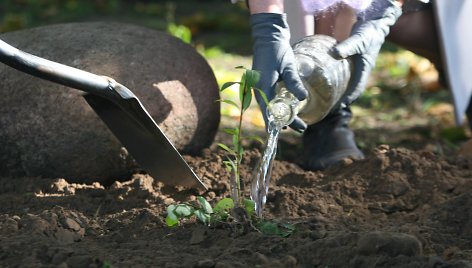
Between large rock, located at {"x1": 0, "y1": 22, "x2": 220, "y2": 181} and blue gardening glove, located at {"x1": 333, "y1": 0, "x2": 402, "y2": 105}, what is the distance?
1.76 feet

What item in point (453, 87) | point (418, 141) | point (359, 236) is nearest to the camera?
point (359, 236)

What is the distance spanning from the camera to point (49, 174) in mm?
2975

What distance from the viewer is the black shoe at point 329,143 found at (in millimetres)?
3416

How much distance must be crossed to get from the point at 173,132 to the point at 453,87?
118 cm

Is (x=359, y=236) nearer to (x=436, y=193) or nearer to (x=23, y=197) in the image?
(x=436, y=193)

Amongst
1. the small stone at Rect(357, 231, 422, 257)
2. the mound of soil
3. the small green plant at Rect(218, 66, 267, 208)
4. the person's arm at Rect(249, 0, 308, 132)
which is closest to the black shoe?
the mound of soil

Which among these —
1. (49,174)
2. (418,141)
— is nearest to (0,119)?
(49,174)

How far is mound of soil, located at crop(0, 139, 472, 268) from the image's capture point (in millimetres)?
2111

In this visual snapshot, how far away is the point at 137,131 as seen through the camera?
2.77 metres

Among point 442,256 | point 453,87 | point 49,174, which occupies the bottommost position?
point 442,256

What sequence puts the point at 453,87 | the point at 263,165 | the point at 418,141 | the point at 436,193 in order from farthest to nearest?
the point at 418,141
the point at 453,87
the point at 436,193
the point at 263,165

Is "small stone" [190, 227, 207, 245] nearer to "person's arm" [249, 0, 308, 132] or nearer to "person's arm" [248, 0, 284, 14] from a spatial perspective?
"person's arm" [249, 0, 308, 132]

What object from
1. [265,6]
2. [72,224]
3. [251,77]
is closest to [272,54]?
[265,6]

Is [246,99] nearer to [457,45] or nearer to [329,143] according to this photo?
[329,143]
